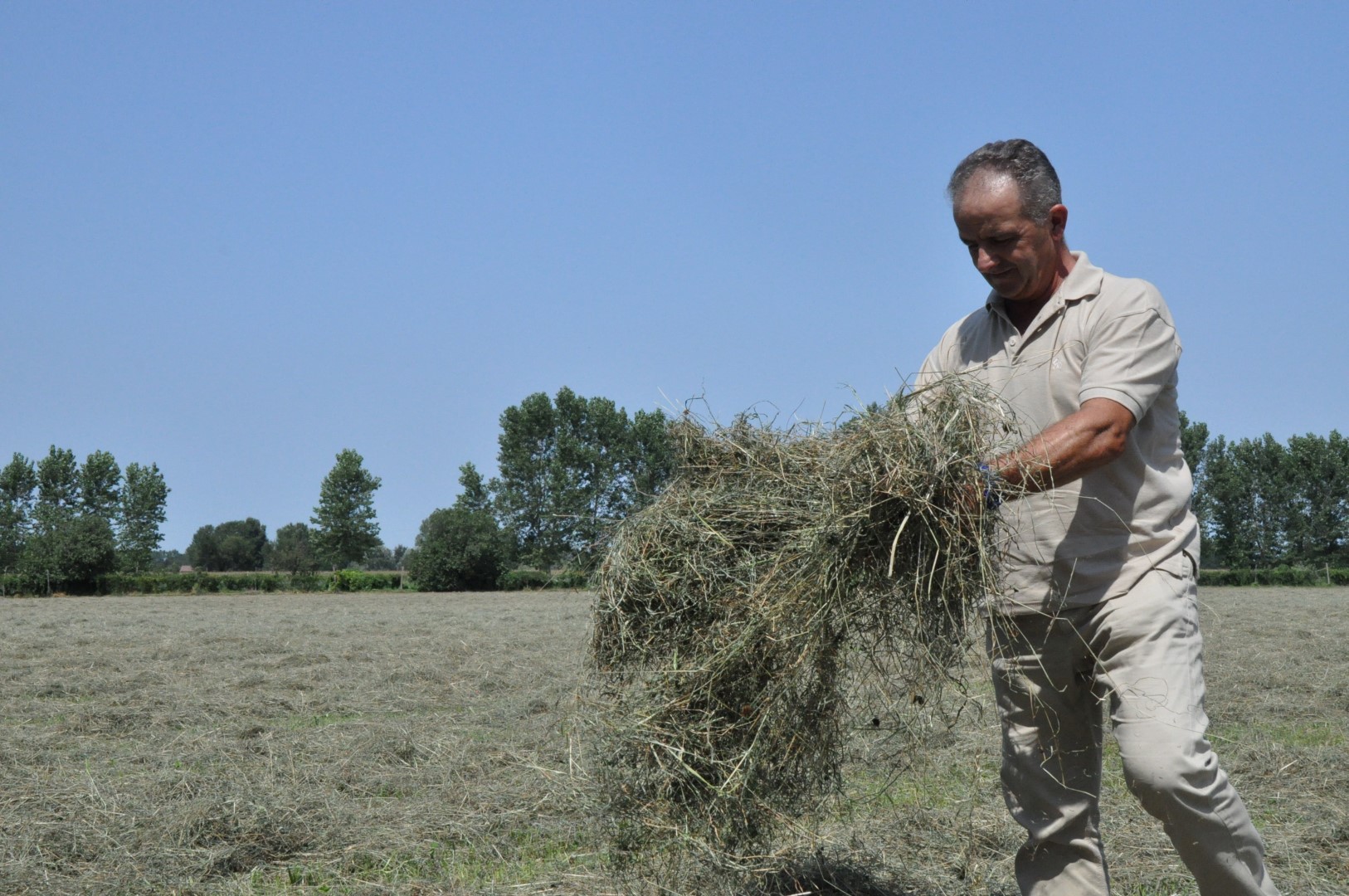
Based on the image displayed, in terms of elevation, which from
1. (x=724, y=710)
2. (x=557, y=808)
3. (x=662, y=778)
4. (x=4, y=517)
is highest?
(x=4, y=517)

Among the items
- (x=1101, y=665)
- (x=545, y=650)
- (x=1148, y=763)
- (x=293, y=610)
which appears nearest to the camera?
(x=1148, y=763)

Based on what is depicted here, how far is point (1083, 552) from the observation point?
322 centimetres

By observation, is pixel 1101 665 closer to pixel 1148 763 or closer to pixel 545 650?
pixel 1148 763

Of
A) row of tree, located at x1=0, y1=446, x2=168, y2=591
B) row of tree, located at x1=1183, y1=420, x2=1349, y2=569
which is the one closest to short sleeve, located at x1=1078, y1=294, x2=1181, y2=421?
row of tree, located at x1=0, y1=446, x2=168, y2=591

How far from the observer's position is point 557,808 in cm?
529

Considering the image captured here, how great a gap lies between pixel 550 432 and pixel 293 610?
45874mm

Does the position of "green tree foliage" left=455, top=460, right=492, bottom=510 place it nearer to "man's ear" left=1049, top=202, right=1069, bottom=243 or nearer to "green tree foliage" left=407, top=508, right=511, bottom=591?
"green tree foliage" left=407, top=508, right=511, bottom=591

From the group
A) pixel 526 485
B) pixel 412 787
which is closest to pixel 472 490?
pixel 526 485

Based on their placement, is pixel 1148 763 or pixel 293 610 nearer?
pixel 1148 763

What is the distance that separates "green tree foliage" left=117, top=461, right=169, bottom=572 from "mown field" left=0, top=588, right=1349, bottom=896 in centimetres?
6299

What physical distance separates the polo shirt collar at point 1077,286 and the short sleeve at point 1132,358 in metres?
0.15

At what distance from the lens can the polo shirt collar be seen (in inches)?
130

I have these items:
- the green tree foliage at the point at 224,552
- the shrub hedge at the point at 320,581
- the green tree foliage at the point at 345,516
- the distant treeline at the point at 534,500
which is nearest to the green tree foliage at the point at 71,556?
the shrub hedge at the point at 320,581

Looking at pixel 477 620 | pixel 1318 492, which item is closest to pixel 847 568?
pixel 477 620
